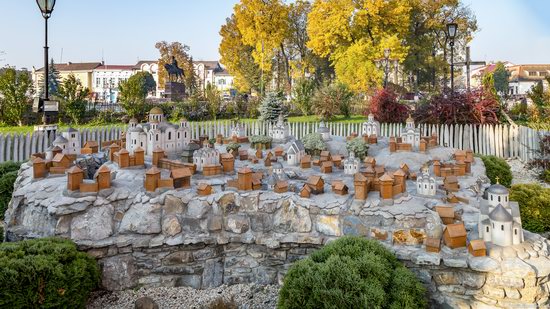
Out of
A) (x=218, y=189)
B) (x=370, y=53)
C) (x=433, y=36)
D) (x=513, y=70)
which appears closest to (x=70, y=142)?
(x=218, y=189)

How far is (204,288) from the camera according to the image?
199 inches

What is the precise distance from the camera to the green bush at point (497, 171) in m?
8.62

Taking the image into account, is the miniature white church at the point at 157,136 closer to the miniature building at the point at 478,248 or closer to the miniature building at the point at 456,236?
the miniature building at the point at 456,236

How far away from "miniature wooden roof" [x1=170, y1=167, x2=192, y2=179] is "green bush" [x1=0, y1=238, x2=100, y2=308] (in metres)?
1.50

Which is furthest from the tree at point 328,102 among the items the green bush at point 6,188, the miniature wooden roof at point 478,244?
the miniature wooden roof at point 478,244

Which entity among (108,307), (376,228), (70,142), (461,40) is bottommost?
(108,307)

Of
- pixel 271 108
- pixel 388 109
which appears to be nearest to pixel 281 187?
pixel 388 109

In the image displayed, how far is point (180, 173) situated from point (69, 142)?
9.59 feet

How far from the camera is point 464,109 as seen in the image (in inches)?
557

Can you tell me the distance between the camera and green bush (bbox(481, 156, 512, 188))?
8617mm

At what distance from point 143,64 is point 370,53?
53.5 meters

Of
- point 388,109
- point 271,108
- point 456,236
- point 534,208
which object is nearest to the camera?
point 456,236

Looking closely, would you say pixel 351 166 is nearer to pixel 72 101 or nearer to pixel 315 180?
pixel 315 180

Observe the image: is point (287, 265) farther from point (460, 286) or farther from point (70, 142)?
point (70, 142)
